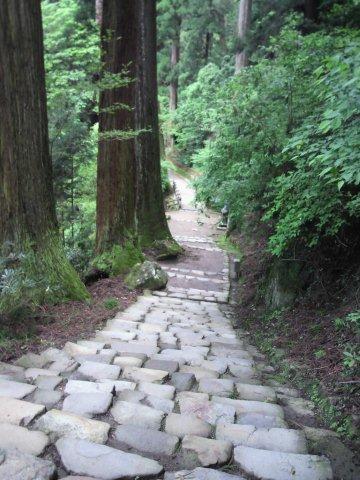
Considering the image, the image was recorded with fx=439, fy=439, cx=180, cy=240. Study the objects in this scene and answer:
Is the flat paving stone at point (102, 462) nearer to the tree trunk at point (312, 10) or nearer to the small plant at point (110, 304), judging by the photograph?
the small plant at point (110, 304)

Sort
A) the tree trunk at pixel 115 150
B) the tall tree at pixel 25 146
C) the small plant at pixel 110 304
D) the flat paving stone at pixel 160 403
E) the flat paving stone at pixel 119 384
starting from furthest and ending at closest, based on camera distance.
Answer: the tree trunk at pixel 115 150, the small plant at pixel 110 304, the tall tree at pixel 25 146, the flat paving stone at pixel 119 384, the flat paving stone at pixel 160 403

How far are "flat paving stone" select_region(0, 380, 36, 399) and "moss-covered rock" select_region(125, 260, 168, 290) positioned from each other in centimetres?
481

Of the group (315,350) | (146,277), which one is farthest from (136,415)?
(146,277)

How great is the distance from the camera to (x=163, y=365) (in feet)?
12.5

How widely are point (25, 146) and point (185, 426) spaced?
3720 millimetres

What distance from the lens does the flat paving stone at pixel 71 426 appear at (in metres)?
2.40

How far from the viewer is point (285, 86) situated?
645 cm

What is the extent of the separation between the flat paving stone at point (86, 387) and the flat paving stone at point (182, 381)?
1.77 feet

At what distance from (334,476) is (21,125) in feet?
14.8

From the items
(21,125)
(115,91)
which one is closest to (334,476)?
(21,125)

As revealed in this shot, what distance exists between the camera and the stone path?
2.18 m

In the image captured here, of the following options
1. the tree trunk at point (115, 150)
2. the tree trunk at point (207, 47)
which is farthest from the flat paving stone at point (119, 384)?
the tree trunk at point (207, 47)

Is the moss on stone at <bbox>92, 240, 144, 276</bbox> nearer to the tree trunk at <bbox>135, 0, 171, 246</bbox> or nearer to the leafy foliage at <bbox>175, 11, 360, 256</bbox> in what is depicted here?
the tree trunk at <bbox>135, 0, 171, 246</bbox>

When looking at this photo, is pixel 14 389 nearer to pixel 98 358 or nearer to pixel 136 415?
pixel 136 415
